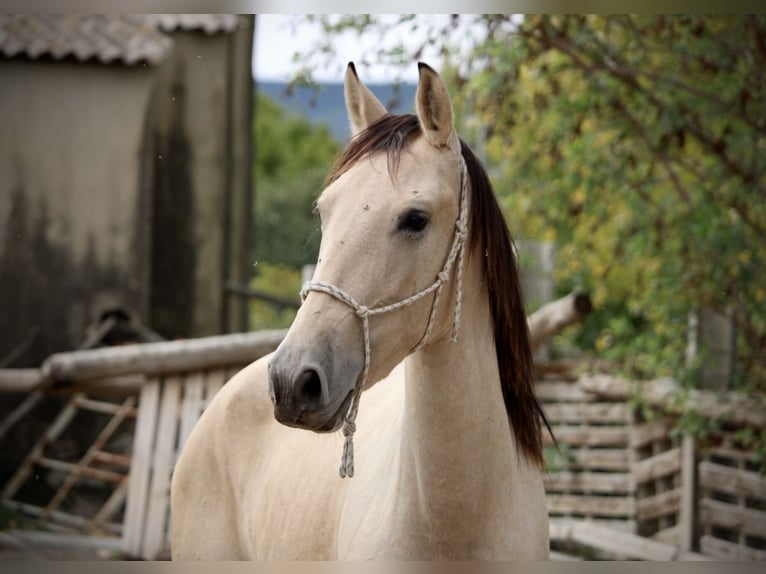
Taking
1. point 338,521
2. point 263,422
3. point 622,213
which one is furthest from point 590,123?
point 338,521

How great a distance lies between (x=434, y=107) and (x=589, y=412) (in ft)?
14.2

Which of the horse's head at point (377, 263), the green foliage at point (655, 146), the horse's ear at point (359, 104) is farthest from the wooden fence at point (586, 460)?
the horse's head at point (377, 263)

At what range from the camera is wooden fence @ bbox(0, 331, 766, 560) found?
5.11 m

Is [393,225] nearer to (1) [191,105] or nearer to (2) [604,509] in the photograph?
(2) [604,509]

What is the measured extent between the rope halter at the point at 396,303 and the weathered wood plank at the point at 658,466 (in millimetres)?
3648

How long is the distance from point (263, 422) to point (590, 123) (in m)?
3.52

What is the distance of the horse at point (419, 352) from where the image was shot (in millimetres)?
2154

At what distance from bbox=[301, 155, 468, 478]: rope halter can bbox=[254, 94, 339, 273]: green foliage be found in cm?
1706

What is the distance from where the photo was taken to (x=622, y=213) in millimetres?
6410

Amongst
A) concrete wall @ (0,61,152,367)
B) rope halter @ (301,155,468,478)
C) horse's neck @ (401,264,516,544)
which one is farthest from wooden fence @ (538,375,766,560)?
concrete wall @ (0,61,152,367)

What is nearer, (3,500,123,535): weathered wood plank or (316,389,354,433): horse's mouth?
(316,389,354,433): horse's mouth

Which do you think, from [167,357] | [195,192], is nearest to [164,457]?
[167,357]

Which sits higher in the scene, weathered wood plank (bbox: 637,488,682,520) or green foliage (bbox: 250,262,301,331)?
green foliage (bbox: 250,262,301,331)

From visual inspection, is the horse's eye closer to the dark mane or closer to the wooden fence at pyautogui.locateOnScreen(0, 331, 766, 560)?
the dark mane
